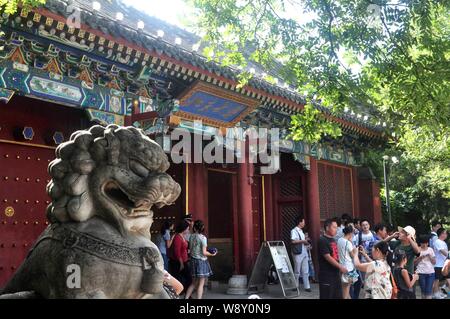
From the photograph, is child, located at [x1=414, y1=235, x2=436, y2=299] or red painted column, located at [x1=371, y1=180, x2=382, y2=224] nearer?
child, located at [x1=414, y1=235, x2=436, y2=299]

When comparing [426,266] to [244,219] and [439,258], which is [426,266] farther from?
[244,219]

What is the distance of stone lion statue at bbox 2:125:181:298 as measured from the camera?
208cm

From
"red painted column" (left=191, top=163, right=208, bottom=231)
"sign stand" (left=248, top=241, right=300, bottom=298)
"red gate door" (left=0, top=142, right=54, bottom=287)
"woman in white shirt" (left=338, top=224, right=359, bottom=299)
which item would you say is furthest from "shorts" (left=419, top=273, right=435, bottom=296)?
"red gate door" (left=0, top=142, right=54, bottom=287)

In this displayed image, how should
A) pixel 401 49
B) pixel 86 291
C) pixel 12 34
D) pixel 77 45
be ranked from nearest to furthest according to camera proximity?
1. pixel 86 291
2. pixel 401 49
3. pixel 12 34
4. pixel 77 45

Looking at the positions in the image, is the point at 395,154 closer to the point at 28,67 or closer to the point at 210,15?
the point at 210,15

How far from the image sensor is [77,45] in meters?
6.36

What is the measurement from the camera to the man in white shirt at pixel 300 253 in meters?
9.98

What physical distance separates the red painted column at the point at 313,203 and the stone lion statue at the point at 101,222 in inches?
390

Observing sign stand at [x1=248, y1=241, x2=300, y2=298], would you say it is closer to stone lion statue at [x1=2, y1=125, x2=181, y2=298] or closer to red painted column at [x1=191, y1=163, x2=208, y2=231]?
red painted column at [x1=191, y1=163, x2=208, y2=231]

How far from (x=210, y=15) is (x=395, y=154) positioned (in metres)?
10.3

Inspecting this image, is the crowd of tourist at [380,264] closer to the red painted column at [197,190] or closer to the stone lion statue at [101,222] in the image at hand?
the red painted column at [197,190]

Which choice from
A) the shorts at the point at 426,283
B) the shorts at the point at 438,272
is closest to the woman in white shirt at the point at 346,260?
Result: the shorts at the point at 426,283

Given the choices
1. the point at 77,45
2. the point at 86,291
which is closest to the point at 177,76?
the point at 77,45

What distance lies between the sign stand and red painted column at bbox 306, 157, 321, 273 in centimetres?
227
